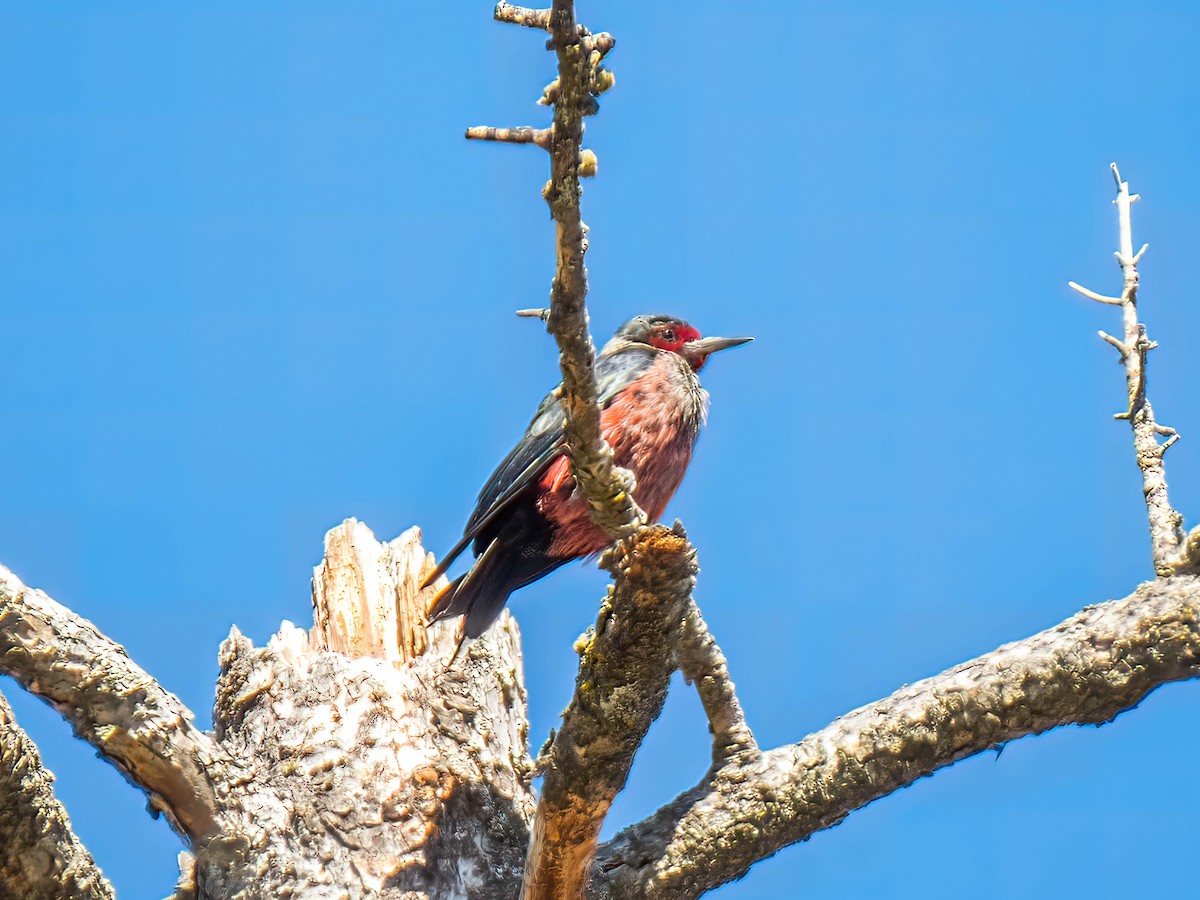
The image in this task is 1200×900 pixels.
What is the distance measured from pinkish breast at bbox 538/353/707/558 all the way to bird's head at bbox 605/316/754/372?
52 centimetres

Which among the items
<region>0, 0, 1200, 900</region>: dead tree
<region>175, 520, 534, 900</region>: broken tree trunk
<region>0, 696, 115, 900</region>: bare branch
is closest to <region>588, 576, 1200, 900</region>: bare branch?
<region>0, 0, 1200, 900</region>: dead tree

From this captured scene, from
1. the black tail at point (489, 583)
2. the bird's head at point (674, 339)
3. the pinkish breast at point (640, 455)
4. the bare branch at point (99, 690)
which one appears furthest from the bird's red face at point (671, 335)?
the bare branch at point (99, 690)

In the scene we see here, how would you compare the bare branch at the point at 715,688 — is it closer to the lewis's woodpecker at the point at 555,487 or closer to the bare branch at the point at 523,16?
the lewis's woodpecker at the point at 555,487

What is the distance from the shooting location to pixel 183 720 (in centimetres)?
367

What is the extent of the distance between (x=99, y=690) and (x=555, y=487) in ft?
6.76

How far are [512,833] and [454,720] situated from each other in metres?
0.50

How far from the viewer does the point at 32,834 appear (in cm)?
359

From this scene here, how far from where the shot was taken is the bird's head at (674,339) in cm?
596

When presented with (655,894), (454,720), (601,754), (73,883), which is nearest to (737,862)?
(655,894)

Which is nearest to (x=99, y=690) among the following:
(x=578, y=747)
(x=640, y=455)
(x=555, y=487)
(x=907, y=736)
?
(x=578, y=747)

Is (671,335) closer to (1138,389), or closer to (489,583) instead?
(489,583)

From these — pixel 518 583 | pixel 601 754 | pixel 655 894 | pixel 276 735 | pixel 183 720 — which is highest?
pixel 518 583

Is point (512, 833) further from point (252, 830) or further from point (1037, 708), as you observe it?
point (1037, 708)

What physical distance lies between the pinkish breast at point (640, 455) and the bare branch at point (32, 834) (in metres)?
2.14
